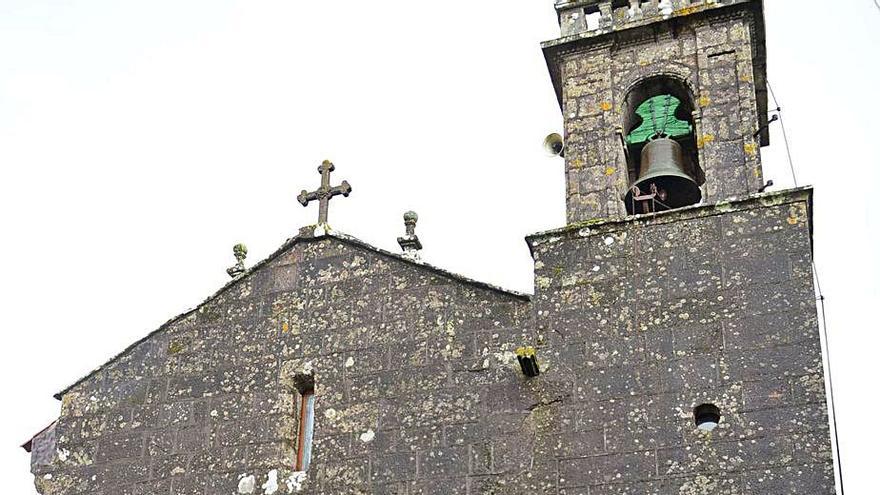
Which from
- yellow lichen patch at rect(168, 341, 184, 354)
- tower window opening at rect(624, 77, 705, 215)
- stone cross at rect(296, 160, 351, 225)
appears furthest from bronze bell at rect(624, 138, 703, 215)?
yellow lichen patch at rect(168, 341, 184, 354)

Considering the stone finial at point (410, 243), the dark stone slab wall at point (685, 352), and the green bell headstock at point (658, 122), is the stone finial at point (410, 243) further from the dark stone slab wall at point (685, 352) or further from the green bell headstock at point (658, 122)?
the green bell headstock at point (658, 122)

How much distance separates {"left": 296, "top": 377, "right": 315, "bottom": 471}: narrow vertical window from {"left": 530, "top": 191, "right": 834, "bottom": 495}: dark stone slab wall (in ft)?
6.37

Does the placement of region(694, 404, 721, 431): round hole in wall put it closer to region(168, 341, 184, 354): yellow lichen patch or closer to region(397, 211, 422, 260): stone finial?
region(397, 211, 422, 260): stone finial

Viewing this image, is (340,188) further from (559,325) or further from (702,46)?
(702,46)

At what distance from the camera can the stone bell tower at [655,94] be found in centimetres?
1120

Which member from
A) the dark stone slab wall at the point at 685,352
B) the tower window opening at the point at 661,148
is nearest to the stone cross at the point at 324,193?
the dark stone slab wall at the point at 685,352

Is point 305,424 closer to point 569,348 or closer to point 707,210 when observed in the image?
point 569,348

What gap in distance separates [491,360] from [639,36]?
3567 mm

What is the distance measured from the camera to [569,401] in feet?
32.5

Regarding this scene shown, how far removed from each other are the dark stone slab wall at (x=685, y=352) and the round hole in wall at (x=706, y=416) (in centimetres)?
5

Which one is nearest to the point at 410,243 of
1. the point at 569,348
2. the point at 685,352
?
the point at 569,348

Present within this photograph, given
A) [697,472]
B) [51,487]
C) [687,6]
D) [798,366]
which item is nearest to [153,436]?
[51,487]

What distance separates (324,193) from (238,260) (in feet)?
3.23

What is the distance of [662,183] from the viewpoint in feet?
38.0
